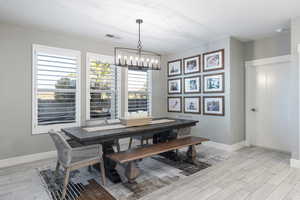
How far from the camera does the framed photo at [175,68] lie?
18.0 ft

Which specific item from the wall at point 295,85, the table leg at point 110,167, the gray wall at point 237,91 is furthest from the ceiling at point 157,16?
the table leg at point 110,167

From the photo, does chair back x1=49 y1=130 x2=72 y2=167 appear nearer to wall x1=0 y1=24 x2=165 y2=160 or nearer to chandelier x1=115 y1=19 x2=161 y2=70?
chandelier x1=115 y1=19 x2=161 y2=70

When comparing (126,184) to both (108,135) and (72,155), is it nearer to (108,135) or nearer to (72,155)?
(108,135)

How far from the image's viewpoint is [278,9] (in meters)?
2.89

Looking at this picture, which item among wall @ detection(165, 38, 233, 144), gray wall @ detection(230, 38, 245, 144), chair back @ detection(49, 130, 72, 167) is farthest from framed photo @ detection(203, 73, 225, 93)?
chair back @ detection(49, 130, 72, 167)

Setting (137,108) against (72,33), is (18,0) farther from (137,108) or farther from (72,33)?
(137,108)

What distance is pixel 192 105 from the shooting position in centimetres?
512

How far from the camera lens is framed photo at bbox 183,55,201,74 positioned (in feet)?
16.1

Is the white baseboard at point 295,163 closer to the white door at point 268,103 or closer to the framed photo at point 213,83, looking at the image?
the white door at point 268,103

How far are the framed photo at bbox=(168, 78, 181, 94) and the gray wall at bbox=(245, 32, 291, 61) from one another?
1.96 metres

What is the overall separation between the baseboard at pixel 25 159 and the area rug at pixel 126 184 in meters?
0.65

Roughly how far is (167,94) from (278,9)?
11.9 ft

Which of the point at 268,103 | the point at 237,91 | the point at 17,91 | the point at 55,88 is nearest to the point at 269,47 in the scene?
the point at 237,91

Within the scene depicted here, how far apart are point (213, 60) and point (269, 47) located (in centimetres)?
129
